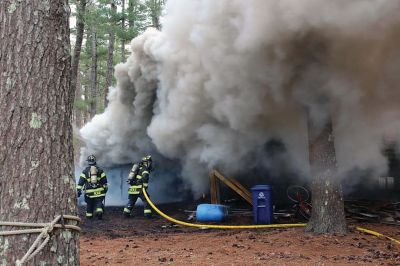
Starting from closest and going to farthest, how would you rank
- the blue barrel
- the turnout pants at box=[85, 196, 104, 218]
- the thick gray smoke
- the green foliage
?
the thick gray smoke < the blue barrel < the turnout pants at box=[85, 196, 104, 218] < the green foliage

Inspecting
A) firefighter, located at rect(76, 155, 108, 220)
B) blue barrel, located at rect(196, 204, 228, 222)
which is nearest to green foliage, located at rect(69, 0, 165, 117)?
firefighter, located at rect(76, 155, 108, 220)

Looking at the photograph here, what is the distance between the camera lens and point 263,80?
8898 millimetres

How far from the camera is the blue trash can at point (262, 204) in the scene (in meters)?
9.40

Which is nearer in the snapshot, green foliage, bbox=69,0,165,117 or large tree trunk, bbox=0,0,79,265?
large tree trunk, bbox=0,0,79,265

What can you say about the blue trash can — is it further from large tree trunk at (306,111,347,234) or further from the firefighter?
the firefighter

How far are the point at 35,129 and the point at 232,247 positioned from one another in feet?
→ 16.7

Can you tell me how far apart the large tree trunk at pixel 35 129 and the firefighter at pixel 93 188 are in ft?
29.2

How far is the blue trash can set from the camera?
9398mm

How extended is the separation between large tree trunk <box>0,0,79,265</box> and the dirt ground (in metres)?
3.55

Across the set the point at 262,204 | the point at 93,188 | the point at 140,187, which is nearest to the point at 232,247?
the point at 262,204

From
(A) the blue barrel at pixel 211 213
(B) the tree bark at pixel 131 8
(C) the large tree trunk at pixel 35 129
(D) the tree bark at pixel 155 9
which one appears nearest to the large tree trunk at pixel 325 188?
(A) the blue barrel at pixel 211 213

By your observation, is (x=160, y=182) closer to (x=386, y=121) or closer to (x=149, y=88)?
(x=149, y=88)

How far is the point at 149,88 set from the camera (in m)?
13.6

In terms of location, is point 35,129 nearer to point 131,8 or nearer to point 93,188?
point 93,188
